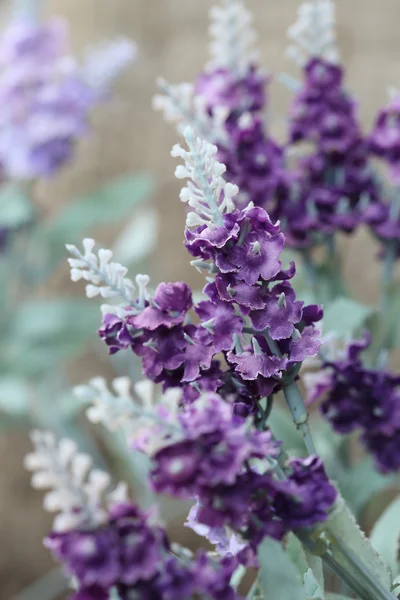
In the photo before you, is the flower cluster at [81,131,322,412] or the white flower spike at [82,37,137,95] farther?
the white flower spike at [82,37,137,95]

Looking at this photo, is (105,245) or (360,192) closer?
(360,192)

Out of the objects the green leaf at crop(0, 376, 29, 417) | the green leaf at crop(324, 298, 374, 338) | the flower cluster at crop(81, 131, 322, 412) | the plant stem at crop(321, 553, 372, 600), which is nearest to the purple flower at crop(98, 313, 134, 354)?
the flower cluster at crop(81, 131, 322, 412)

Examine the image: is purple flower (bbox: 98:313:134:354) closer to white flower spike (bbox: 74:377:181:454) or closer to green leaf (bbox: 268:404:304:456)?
white flower spike (bbox: 74:377:181:454)

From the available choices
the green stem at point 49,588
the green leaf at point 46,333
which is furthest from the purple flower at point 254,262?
the green stem at point 49,588

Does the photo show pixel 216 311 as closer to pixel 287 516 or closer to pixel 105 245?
pixel 287 516

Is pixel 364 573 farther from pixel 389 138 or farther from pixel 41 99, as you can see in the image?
pixel 41 99

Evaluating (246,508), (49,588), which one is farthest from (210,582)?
(49,588)

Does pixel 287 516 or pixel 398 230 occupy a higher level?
pixel 398 230

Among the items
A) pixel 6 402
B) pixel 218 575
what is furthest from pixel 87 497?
pixel 6 402
